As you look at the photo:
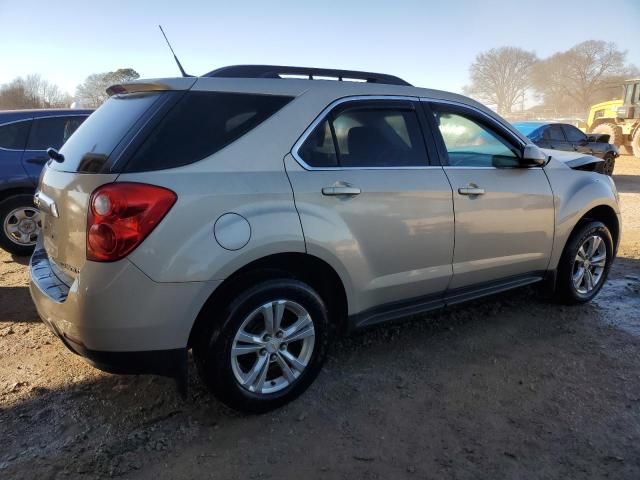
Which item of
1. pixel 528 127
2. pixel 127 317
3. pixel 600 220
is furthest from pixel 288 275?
pixel 528 127

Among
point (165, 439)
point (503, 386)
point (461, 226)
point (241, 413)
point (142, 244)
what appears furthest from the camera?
point (461, 226)

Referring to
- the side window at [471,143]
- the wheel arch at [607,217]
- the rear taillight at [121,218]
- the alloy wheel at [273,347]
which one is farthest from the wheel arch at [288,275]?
the wheel arch at [607,217]

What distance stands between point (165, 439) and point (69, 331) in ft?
2.35

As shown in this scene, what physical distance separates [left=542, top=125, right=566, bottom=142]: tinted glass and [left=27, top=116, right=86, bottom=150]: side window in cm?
1238

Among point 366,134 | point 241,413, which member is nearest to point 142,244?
point 241,413

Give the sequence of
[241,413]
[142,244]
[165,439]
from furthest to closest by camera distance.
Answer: [241,413], [165,439], [142,244]

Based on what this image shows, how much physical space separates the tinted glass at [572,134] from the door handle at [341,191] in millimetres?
14284

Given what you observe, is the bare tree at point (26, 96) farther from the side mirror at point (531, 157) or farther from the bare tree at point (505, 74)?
the bare tree at point (505, 74)

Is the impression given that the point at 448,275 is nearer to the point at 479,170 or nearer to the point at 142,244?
the point at 479,170

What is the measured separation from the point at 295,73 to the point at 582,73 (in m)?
103

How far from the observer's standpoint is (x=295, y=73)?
2975 mm

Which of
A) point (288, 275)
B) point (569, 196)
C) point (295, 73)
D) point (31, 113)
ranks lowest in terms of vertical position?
point (288, 275)

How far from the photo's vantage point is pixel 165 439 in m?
2.54

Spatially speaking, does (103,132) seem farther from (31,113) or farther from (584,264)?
(31,113)
